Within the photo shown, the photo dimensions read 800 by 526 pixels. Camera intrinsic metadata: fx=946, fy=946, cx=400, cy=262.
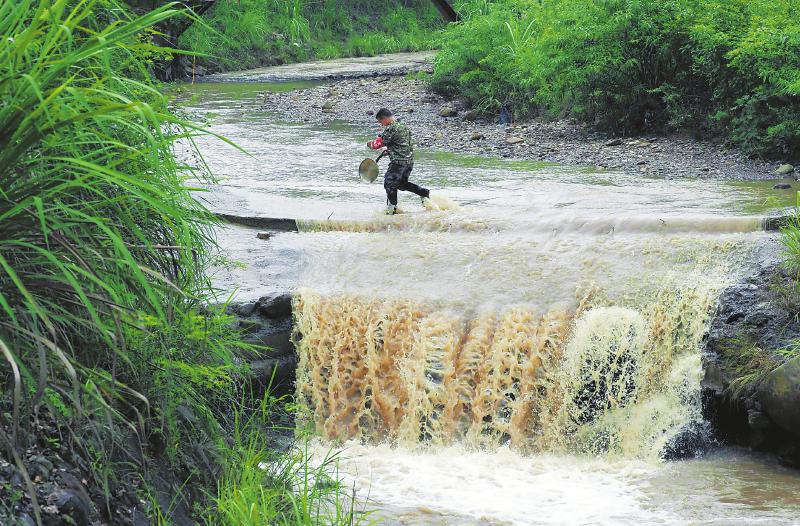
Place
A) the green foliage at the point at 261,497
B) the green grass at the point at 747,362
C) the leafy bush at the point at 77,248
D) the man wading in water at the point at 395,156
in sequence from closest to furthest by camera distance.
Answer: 1. the leafy bush at the point at 77,248
2. the green foliage at the point at 261,497
3. the green grass at the point at 747,362
4. the man wading in water at the point at 395,156

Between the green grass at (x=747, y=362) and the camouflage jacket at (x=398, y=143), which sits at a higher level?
the camouflage jacket at (x=398, y=143)

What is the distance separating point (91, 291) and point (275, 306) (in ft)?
15.7

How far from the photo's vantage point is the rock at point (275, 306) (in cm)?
805

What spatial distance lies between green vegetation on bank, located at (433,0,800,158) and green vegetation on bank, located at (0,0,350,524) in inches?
403

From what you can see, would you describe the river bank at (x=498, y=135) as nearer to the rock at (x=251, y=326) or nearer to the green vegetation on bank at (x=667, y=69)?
the green vegetation on bank at (x=667, y=69)

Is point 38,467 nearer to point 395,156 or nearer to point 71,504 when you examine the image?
point 71,504

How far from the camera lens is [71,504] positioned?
3.35 metres

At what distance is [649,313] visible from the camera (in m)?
7.71

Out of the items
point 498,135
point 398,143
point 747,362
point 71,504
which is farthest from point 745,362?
point 498,135

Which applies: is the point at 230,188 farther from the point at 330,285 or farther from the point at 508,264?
the point at 508,264

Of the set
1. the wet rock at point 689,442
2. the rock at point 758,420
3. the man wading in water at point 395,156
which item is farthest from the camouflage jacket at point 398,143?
the rock at point 758,420

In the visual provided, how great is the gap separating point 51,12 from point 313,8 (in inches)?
1512

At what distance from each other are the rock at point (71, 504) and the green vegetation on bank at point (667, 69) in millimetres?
11146

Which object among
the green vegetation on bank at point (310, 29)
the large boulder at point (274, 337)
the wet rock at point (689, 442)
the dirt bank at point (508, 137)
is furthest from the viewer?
the green vegetation on bank at point (310, 29)
